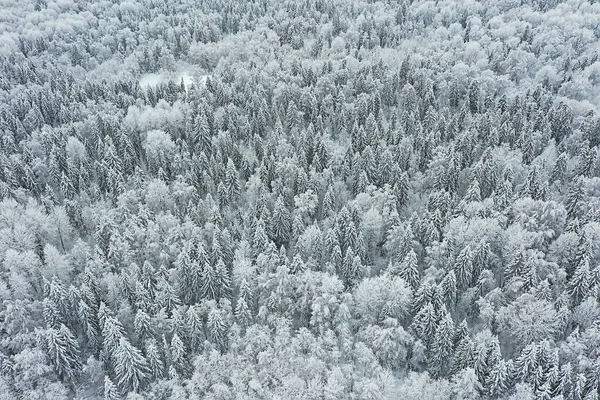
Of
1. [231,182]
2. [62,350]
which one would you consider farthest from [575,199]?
[62,350]

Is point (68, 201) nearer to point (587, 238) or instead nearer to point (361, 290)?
point (361, 290)

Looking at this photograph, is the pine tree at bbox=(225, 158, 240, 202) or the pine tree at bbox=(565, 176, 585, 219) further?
the pine tree at bbox=(225, 158, 240, 202)

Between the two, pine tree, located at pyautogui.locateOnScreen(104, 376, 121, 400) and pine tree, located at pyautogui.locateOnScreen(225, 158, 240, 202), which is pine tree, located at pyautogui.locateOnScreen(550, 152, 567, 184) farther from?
pine tree, located at pyautogui.locateOnScreen(104, 376, 121, 400)

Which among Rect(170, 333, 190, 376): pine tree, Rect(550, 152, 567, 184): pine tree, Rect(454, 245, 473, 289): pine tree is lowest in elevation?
Rect(170, 333, 190, 376): pine tree

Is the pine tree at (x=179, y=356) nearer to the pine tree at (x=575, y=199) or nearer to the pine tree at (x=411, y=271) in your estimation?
the pine tree at (x=411, y=271)

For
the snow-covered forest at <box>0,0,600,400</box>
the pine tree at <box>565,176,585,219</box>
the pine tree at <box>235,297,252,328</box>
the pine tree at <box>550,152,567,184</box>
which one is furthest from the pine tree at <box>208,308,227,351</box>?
the pine tree at <box>550,152,567,184</box>

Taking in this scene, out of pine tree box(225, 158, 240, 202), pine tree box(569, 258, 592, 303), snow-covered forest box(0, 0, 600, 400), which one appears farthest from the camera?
pine tree box(225, 158, 240, 202)

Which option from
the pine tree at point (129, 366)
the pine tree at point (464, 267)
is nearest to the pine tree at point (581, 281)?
the pine tree at point (464, 267)

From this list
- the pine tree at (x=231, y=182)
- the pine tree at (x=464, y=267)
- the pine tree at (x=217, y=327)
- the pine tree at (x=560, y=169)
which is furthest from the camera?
the pine tree at (x=231, y=182)

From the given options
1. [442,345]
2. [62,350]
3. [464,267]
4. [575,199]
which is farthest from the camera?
[575,199]

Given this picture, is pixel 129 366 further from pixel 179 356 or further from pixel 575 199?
pixel 575 199
